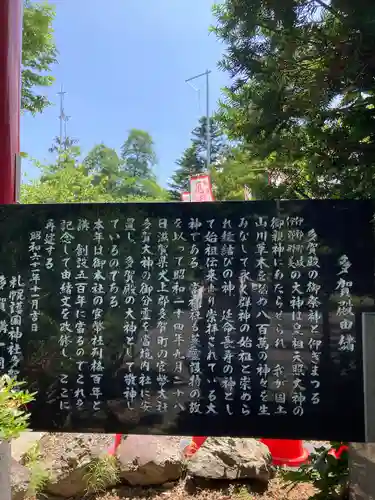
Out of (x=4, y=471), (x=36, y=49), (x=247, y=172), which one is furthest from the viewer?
(x=36, y=49)

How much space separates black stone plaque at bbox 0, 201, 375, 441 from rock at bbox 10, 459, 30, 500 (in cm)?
105

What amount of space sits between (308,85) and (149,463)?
10.5 feet

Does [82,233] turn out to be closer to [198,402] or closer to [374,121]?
[198,402]

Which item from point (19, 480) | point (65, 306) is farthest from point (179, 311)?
point (19, 480)

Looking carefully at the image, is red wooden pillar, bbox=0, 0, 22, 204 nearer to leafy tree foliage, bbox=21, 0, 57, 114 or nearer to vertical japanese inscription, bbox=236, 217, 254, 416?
vertical japanese inscription, bbox=236, 217, 254, 416

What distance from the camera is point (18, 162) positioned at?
3180 mm

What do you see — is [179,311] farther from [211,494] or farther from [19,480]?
[19,480]

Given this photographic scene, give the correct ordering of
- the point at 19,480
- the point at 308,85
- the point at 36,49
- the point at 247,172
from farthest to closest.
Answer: the point at 36,49, the point at 19,480, the point at 247,172, the point at 308,85

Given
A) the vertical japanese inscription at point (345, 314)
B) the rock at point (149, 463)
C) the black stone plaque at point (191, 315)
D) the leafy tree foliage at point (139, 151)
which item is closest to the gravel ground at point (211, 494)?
the rock at point (149, 463)

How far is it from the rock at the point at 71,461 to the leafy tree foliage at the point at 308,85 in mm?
2753

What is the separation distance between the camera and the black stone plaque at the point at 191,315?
263 centimetres

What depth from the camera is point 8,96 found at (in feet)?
10.1

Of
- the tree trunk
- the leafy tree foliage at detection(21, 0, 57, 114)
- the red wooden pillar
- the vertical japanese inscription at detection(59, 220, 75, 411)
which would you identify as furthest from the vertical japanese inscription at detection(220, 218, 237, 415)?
the leafy tree foliage at detection(21, 0, 57, 114)

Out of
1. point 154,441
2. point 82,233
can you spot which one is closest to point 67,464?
point 154,441
